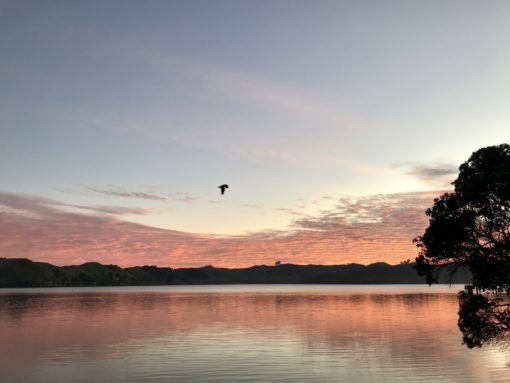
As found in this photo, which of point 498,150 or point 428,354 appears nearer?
point 498,150

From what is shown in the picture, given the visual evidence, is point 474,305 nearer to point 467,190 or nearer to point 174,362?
point 467,190

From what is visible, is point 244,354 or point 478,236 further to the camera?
point 244,354

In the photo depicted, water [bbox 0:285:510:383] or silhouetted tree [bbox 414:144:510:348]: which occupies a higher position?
silhouetted tree [bbox 414:144:510:348]

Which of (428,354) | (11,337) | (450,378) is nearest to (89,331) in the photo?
(11,337)

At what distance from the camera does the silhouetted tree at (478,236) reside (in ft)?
151

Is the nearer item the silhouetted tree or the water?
the silhouetted tree

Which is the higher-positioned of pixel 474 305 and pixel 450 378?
pixel 474 305

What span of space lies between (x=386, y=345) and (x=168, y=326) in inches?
2166

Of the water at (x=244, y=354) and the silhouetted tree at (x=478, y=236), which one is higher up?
the silhouetted tree at (x=478, y=236)

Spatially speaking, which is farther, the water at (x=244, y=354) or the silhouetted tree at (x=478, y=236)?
the water at (x=244, y=354)

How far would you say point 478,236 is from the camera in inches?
1918

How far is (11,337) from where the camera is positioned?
97312 millimetres

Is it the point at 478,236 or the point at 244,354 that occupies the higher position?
the point at 478,236

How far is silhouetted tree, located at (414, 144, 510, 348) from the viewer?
46094mm
